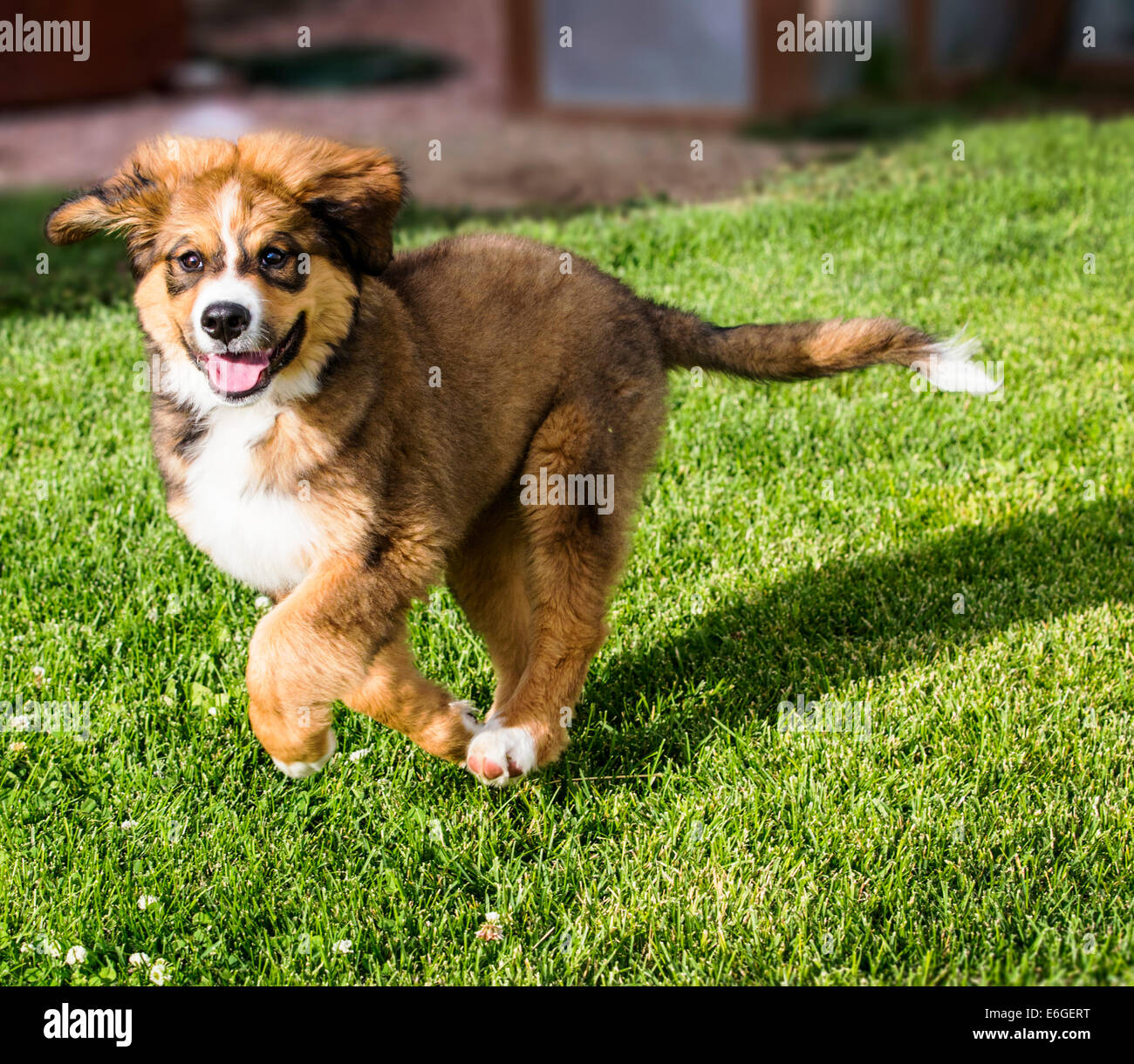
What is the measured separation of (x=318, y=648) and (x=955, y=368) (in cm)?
198

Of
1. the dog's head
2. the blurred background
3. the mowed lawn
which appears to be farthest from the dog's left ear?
the blurred background

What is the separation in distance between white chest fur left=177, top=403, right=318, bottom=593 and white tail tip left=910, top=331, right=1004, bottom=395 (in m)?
1.84

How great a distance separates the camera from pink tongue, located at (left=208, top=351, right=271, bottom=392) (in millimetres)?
3221

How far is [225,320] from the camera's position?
10.2 ft

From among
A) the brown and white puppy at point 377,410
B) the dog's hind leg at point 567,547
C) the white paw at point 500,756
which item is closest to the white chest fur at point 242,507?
the brown and white puppy at point 377,410

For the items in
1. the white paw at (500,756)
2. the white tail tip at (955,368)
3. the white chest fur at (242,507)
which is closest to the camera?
the white chest fur at (242,507)

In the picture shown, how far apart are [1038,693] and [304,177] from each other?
2.56 m

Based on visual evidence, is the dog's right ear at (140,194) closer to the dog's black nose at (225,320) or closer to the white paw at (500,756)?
the dog's black nose at (225,320)

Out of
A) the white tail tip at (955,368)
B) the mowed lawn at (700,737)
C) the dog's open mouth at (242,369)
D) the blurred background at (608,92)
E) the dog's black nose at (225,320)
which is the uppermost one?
the blurred background at (608,92)

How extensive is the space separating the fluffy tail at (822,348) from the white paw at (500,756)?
1.33 m

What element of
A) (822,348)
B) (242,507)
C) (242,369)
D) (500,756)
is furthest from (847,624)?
(242,369)

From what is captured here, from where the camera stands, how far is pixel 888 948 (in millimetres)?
3027

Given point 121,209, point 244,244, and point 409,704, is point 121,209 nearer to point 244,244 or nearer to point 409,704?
point 244,244

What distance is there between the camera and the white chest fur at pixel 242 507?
3.36 metres
